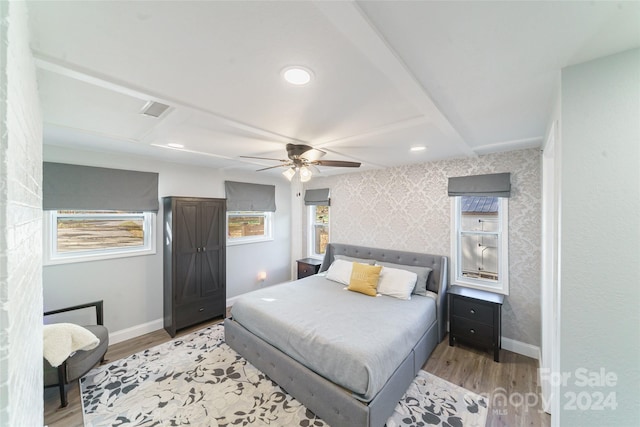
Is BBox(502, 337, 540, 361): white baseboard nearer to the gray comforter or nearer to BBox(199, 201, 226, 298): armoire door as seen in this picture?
the gray comforter

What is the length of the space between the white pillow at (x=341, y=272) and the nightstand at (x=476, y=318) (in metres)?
1.32

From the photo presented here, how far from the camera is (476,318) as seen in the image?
8.95ft

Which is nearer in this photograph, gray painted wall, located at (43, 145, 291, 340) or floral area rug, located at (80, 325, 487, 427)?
floral area rug, located at (80, 325, 487, 427)

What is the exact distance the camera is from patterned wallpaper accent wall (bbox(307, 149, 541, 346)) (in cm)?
269

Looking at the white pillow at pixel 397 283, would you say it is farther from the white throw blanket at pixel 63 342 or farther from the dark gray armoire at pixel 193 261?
the white throw blanket at pixel 63 342

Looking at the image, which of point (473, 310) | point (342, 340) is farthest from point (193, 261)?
point (473, 310)

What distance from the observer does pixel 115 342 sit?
3016 millimetres

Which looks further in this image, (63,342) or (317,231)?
(317,231)

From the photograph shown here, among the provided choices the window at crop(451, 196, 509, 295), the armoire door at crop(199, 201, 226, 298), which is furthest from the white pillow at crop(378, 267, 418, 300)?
the armoire door at crop(199, 201, 226, 298)

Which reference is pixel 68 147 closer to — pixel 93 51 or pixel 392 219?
pixel 93 51

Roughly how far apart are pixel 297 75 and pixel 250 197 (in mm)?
3366

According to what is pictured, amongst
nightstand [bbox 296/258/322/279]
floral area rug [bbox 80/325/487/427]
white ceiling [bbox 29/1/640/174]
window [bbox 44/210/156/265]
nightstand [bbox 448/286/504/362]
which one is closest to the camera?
white ceiling [bbox 29/1/640/174]

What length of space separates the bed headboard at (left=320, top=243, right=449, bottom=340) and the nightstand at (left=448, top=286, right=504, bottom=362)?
0.15 meters

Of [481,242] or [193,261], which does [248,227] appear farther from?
[481,242]
